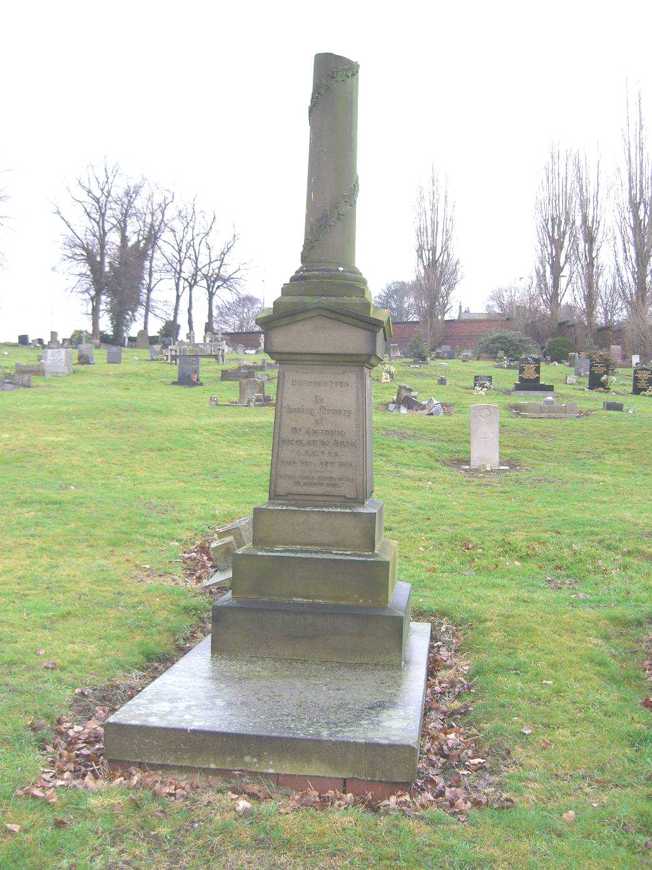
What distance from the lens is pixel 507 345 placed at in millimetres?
45250

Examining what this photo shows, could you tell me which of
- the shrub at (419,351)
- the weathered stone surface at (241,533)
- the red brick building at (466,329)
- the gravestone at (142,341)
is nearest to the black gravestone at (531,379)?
the shrub at (419,351)

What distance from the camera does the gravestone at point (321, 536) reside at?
5.29 meters

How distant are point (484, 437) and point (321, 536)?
1087cm

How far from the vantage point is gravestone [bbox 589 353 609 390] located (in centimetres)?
3045

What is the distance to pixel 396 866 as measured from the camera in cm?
362

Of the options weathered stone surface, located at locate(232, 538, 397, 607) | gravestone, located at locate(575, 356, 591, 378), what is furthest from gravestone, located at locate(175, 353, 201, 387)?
weathered stone surface, located at locate(232, 538, 397, 607)

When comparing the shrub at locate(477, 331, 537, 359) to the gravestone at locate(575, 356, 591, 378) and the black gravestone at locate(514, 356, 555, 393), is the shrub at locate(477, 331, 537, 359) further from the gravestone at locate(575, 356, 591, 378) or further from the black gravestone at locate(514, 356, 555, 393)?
the black gravestone at locate(514, 356, 555, 393)

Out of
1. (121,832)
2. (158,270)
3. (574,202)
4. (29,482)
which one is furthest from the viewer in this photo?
(158,270)

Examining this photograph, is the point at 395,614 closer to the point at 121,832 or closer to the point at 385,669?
Answer: the point at 385,669

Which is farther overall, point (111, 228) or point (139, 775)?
point (111, 228)

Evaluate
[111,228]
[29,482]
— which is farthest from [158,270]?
[29,482]

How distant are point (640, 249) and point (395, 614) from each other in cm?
4206

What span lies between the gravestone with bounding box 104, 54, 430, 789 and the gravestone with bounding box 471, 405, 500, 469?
1008 cm

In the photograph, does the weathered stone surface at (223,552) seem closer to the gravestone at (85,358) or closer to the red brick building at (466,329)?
the gravestone at (85,358)
